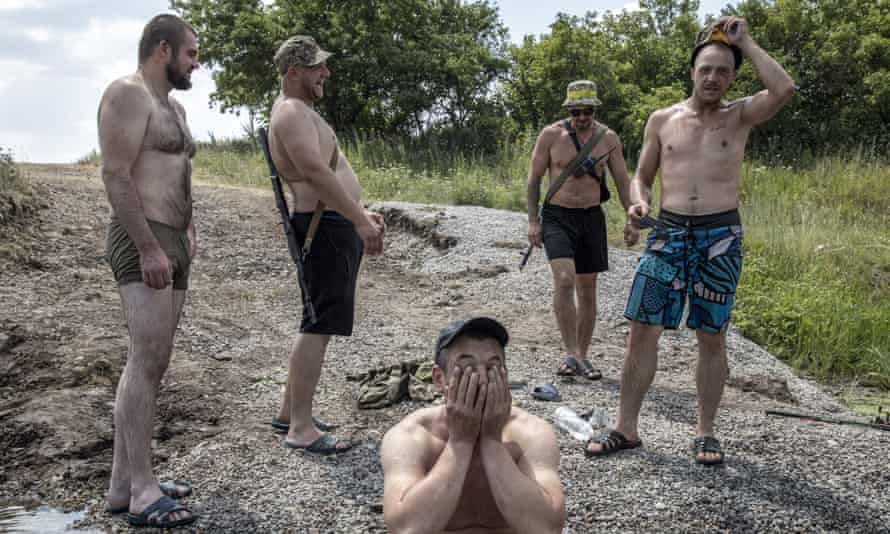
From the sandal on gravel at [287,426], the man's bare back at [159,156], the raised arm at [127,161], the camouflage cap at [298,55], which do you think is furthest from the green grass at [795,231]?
the raised arm at [127,161]

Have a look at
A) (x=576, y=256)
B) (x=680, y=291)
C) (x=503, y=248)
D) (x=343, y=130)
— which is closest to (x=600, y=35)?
(x=343, y=130)

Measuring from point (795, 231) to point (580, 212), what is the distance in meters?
6.76

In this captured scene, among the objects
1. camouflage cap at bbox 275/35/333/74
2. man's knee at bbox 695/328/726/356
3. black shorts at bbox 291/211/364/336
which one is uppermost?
camouflage cap at bbox 275/35/333/74

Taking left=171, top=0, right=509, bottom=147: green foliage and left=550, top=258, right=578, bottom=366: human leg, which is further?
left=171, top=0, right=509, bottom=147: green foliage

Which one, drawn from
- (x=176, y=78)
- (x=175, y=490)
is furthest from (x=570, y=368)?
(x=176, y=78)

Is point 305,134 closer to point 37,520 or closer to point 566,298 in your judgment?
point 37,520

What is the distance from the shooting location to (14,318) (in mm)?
6566

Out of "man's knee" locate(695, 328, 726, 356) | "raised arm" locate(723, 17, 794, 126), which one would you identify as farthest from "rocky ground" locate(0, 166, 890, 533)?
"raised arm" locate(723, 17, 794, 126)

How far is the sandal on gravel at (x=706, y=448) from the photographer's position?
4.06 meters

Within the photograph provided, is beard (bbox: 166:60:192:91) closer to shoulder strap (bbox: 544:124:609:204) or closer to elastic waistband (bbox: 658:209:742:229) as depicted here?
elastic waistband (bbox: 658:209:742:229)

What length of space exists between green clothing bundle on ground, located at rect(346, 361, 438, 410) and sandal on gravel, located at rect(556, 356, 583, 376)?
103cm

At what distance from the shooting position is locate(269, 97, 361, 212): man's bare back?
3924 millimetres

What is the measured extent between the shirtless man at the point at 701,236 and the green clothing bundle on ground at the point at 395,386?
140cm

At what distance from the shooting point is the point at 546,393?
520cm
